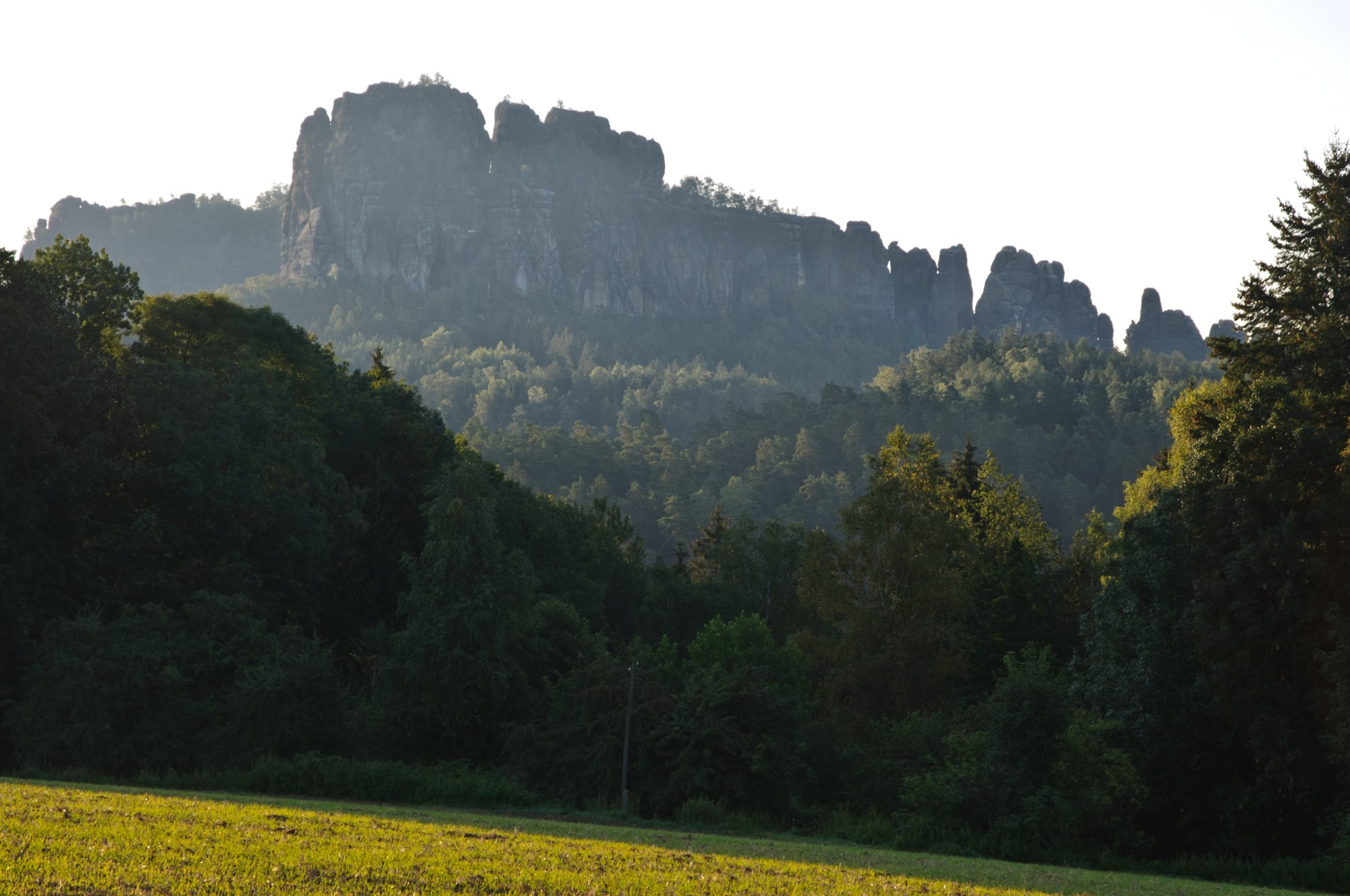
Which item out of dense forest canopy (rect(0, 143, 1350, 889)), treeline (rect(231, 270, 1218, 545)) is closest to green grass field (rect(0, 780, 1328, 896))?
dense forest canopy (rect(0, 143, 1350, 889))

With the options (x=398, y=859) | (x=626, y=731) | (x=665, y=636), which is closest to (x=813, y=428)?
(x=665, y=636)

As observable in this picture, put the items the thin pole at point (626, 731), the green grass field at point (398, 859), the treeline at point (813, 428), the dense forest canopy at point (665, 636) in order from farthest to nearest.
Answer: the treeline at point (813, 428) → the thin pole at point (626, 731) → the dense forest canopy at point (665, 636) → the green grass field at point (398, 859)

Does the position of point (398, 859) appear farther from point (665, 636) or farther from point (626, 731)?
point (665, 636)

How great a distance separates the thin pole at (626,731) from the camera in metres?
27.5

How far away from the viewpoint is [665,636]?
43031 mm

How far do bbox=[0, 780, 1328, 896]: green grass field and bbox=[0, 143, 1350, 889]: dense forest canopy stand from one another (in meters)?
7.15

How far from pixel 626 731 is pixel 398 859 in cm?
1659

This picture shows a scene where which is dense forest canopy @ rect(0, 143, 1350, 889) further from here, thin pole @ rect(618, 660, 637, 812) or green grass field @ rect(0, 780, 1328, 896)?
green grass field @ rect(0, 780, 1328, 896)

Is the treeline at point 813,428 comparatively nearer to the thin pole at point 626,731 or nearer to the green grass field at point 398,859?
the thin pole at point 626,731

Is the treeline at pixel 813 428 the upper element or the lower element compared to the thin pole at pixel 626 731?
upper

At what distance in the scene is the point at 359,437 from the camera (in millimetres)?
50656

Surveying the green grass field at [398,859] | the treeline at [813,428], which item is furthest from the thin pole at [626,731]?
the treeline at [813,428]

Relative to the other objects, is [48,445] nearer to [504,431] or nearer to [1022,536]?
[1022,536]

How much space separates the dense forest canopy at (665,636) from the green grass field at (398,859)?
7148mm
